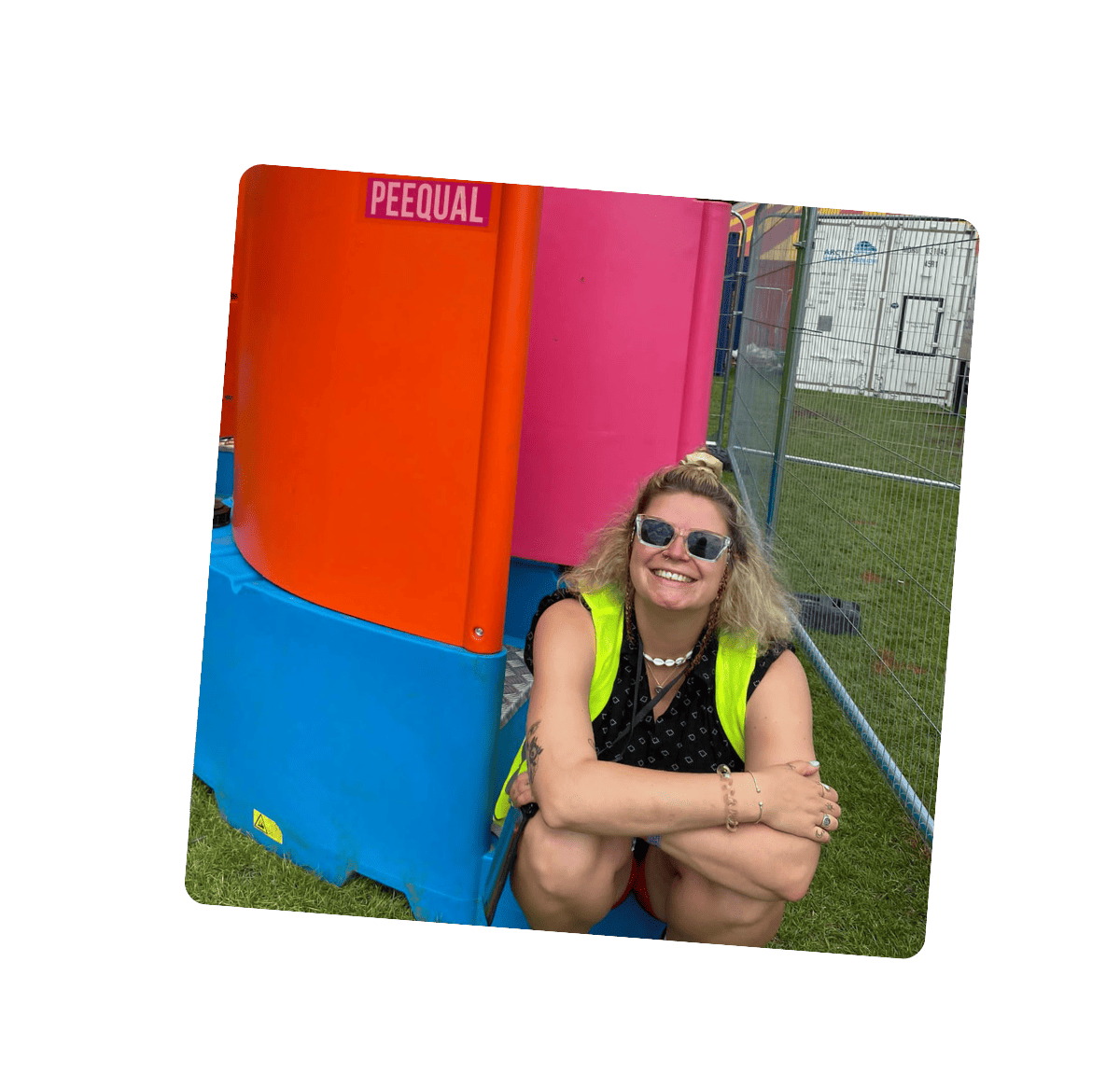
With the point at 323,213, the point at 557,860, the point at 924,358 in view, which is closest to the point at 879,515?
the point at 924,358

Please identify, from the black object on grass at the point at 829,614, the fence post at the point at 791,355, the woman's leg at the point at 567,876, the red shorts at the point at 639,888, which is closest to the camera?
the woman's leg at the point at 567,876

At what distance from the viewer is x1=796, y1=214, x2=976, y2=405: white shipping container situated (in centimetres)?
271

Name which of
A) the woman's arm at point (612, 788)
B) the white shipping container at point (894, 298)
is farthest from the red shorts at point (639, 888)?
the white shipping container at point (894, 298)

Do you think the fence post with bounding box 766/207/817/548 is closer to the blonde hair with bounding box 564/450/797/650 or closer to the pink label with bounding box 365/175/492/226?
the blonde hair with bounding box 564/450/797/650

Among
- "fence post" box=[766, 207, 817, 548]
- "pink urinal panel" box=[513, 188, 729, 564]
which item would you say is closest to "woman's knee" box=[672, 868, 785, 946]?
"fence post" box=[766, 207, 817, 548]

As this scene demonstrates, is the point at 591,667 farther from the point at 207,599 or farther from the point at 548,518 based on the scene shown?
the point at 207,599

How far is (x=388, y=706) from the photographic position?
282 cm

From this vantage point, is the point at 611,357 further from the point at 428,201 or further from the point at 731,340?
the point at 428,201

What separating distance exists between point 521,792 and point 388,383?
44.2 inches

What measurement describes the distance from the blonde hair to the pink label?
2.65 feet

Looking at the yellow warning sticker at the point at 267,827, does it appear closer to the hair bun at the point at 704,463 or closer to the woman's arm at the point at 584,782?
the woman's arm at the point at 584,782

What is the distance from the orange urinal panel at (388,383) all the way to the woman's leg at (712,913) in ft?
2.76

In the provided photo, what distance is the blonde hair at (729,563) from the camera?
8.70 ft

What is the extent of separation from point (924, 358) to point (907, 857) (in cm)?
139
